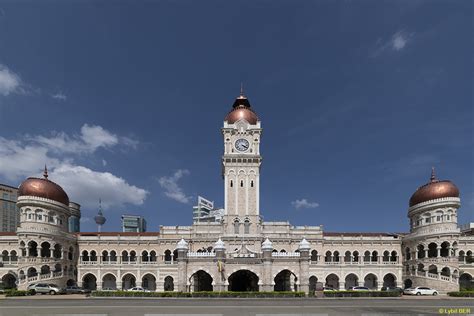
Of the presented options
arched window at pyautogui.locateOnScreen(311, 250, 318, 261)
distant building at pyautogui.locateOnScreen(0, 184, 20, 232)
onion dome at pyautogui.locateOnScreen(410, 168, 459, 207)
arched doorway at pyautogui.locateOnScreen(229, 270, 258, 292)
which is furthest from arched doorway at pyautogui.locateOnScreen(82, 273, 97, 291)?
distant building at pyautogui.locateOnScreen(0, 184, 20, 232)

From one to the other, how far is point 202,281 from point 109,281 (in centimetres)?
2378

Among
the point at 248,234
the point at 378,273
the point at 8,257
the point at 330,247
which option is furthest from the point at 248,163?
the point at 8,257

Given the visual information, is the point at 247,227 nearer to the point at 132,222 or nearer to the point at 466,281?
→ the point at 466,281

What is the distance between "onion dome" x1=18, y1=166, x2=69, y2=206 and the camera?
62.5m

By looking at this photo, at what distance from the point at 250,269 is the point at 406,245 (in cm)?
3453

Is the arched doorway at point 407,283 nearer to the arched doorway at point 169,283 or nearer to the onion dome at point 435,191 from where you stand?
the onion dome at point 435,191

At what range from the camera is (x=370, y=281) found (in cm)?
6800

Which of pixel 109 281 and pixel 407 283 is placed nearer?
pixel 407 283

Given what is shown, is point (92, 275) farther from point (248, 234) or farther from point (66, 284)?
point (248, 234)

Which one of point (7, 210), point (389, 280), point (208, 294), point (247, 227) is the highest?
point (7, 210)

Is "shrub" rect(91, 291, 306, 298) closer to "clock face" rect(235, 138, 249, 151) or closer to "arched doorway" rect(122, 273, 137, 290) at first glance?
"arched doorway" rect(122, 273, 137, 290)

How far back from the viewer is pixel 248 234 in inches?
2557

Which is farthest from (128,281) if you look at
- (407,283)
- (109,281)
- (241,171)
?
(407,283)

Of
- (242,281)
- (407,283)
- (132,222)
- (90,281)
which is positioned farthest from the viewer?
(132,222)
